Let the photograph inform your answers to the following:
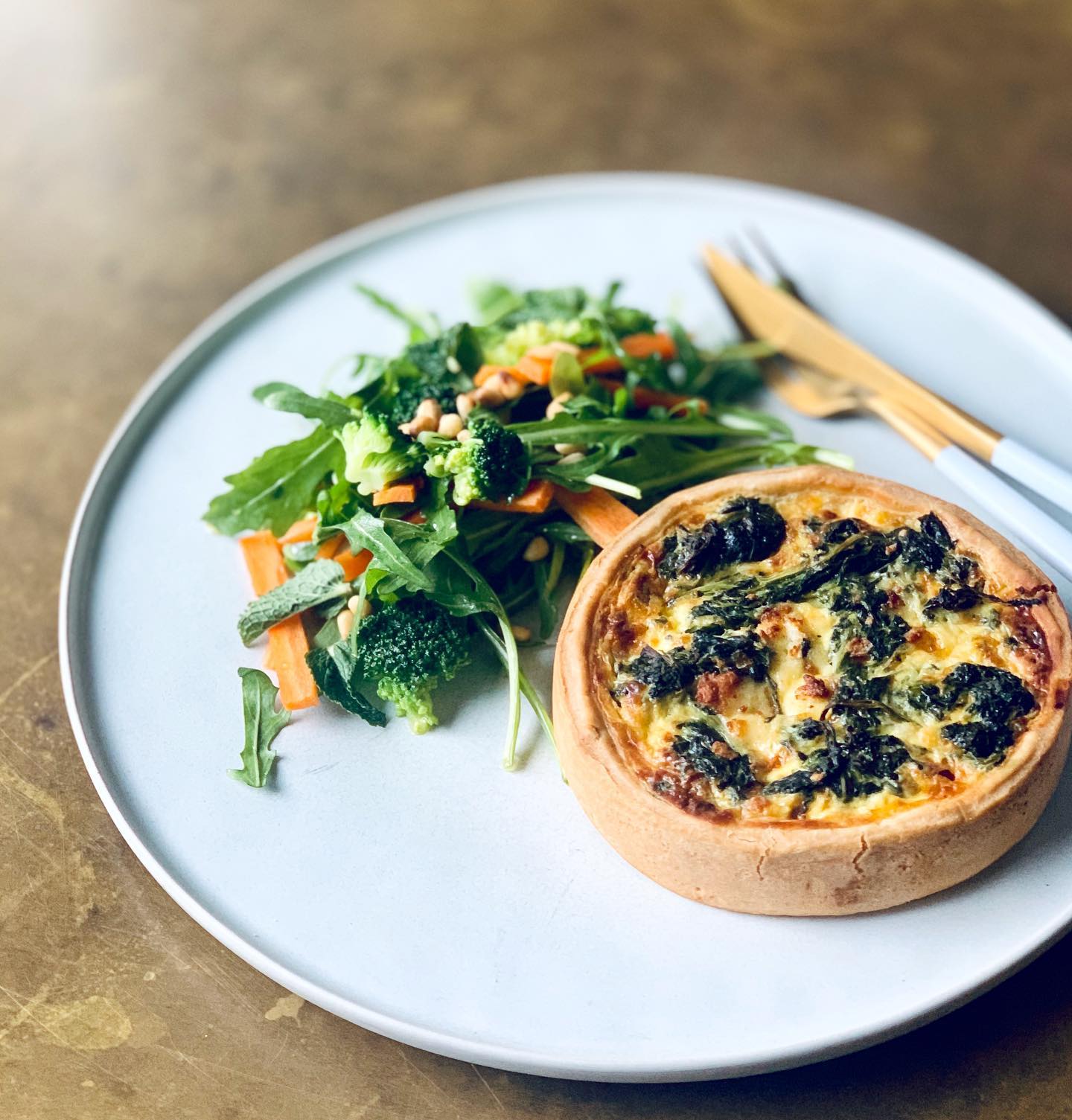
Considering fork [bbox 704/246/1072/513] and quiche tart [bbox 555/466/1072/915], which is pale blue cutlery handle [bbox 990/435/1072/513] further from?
quiche tart [bbox 555/466/1072/915]

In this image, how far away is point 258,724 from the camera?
152 inches

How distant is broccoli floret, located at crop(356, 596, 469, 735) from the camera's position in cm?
382

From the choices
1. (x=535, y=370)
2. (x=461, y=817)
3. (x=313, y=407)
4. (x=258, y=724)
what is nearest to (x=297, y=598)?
(x=258, y=724)

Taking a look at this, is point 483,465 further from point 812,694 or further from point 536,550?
point 812,694

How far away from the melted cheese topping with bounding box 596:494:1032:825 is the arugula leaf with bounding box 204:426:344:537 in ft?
4.04

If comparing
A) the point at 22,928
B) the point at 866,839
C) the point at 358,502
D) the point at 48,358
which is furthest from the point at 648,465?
the point at 48,358

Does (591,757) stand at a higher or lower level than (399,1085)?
higher

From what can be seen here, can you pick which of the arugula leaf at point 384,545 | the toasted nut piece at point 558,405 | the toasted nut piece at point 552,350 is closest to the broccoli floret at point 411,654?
the arugula leaf at point 384,545

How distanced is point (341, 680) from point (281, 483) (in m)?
0.81

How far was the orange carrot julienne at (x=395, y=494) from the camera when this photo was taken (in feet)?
13.0

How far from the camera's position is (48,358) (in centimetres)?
574

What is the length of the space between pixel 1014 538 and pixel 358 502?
7.50 ft

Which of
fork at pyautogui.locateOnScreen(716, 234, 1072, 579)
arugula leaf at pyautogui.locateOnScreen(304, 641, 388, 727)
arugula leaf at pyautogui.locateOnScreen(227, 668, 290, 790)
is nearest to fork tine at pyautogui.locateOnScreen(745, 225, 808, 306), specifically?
fork at pyautogui.locateOnScreen(716, 234, 1072, 579)

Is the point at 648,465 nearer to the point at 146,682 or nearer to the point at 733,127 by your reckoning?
the point at 146,682
